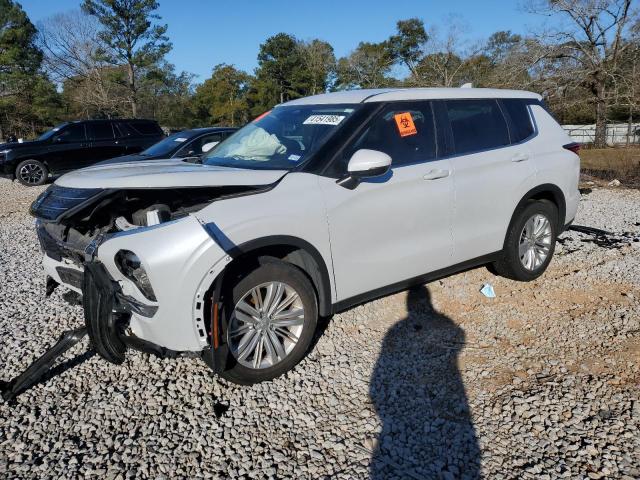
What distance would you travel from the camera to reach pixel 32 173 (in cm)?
1322

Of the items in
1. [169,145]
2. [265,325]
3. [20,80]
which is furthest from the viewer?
[20,80]

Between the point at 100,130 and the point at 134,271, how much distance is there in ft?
40.3

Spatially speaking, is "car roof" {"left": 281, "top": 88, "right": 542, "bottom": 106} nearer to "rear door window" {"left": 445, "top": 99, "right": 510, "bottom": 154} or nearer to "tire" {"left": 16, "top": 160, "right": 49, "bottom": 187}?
"rear door window" {"left": 445, "top": 99, "right": 510, "bottom": 154}

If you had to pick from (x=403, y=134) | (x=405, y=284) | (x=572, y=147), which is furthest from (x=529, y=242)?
(x=403, y=134)

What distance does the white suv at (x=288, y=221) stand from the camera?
275 centimetres

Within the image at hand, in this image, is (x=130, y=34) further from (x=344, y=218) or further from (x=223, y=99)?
(x=344, y=218)

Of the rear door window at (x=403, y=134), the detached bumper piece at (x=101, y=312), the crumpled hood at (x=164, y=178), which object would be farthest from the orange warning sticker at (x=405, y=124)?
the detached bumper piece at (x=101, y=312)

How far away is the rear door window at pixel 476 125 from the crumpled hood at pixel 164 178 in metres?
1.70

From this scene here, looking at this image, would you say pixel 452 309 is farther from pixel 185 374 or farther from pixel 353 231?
pixel 185 374

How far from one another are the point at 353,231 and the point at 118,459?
1.96 m

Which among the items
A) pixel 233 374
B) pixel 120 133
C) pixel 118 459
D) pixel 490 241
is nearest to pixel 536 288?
pixel 490 241

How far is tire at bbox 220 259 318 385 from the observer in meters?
2.90

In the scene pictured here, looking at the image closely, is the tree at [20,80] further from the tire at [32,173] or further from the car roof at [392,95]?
the car roof at [392,95]

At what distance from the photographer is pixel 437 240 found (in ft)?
12.6
